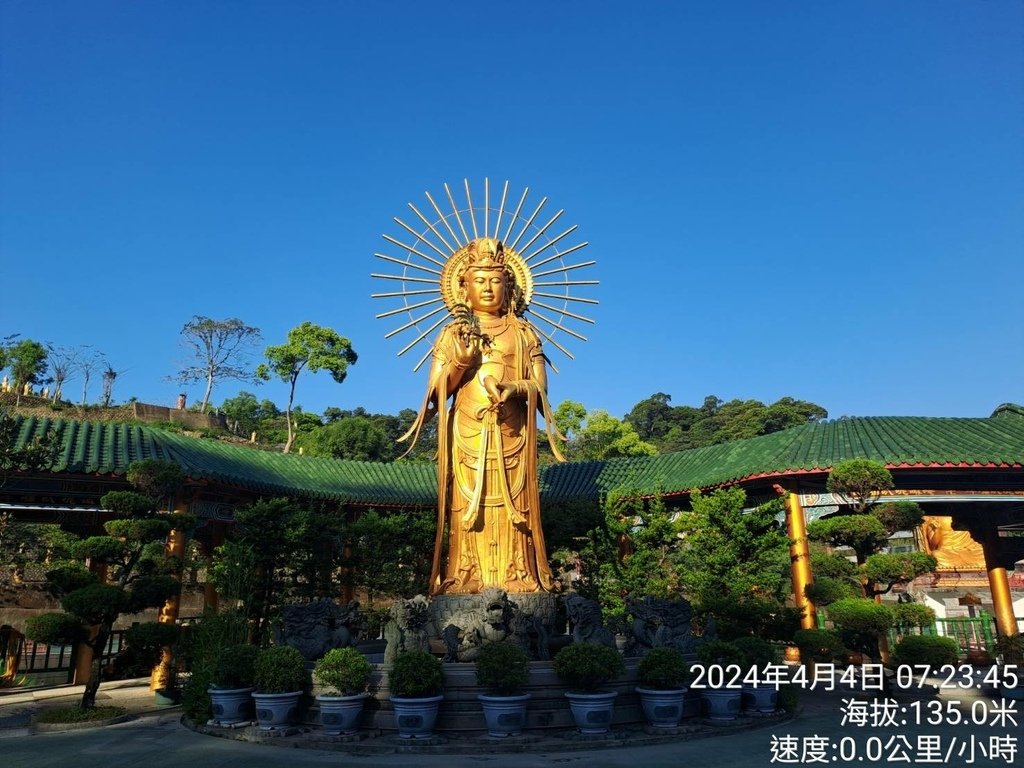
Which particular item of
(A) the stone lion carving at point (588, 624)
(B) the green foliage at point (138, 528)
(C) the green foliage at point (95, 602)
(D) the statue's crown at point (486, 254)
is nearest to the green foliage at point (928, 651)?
(A) the stone lion carving at point (588, 624)

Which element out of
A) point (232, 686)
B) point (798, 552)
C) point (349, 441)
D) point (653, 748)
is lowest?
point (653, 748)

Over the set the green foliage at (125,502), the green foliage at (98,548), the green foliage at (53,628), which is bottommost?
the green foliage at (53,628)

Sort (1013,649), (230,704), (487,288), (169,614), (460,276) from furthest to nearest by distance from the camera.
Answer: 1. (169,614)
2. (1013,649)
3. (460,276)
4. (487,288)
5. (230,704)

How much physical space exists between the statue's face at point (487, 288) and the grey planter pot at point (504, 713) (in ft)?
22.0

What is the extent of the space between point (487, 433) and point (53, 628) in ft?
22.7

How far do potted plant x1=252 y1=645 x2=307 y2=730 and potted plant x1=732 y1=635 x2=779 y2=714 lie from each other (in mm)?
5507

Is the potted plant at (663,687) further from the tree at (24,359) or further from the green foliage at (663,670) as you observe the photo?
the tree at (24,359)

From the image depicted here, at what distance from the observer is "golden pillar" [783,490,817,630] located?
46.6 feet

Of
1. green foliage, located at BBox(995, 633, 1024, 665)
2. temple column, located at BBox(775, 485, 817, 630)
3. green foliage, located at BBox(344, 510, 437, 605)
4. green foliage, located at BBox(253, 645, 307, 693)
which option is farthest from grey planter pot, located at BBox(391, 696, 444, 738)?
green foliage, located at BBox(995, 633, 1024, 665)

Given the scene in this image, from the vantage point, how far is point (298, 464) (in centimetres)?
1916

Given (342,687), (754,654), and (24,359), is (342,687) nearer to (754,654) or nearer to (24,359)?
(754,654)

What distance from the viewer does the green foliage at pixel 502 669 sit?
7.70m

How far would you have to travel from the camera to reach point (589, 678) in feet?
26.0

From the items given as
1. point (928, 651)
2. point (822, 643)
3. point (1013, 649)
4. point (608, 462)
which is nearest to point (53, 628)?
point (822, 643)
